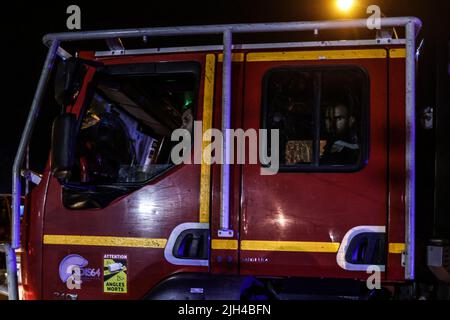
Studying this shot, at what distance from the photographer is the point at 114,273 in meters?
3.07

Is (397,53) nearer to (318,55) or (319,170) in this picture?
(318,55)

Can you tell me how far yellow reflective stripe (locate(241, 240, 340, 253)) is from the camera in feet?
9.43

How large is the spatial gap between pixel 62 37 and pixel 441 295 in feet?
9.68

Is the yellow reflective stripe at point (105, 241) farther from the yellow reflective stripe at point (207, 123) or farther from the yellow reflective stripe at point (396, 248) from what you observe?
the yellow reflective stripe at point (396, 248)

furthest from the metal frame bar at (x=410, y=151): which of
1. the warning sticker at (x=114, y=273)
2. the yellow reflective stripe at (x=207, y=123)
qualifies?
the warning sticker at (x=114, y=273)

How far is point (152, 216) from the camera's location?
304cm

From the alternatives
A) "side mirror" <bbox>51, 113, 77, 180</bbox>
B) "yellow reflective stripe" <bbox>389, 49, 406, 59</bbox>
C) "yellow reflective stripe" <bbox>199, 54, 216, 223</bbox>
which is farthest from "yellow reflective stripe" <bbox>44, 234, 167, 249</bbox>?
"yellow reflective stripe" <bbox>389, 49, 406, 59</bbox>

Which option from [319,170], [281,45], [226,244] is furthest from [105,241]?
[281,45]

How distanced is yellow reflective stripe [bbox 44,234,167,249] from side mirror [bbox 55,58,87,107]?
0.87 m

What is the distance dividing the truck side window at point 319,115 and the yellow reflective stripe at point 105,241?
0.96 m

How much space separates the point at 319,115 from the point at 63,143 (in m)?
1.59

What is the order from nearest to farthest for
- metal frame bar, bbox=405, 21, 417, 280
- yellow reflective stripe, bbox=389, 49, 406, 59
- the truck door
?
metal frame bar, bbox=405, 21, 417, 280, the truck door, yellow reflective stripe, bbox=389, 49, 406, 59

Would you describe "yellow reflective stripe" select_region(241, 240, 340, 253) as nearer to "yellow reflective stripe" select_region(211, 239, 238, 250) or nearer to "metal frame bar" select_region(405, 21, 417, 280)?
"yellow reflective stripe" select_region(211, 239, 238, 250)
